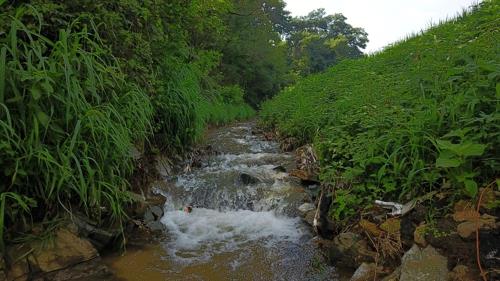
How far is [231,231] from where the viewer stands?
3.59 m

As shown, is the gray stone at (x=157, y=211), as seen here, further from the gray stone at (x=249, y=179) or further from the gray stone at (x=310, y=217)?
the gray stone at (x=310, y=217)

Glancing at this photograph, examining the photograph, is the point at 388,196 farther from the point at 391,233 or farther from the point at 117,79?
the point at 117,79

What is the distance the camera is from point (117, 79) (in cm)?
331

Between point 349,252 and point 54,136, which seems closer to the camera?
point 54,136

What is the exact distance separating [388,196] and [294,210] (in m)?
1.34

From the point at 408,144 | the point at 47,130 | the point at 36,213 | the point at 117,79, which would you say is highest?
the point at 117,79

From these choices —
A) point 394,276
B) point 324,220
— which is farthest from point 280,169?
point 394,276

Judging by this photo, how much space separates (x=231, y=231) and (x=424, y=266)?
192cm

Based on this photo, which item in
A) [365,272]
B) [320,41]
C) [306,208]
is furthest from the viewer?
[320,41]

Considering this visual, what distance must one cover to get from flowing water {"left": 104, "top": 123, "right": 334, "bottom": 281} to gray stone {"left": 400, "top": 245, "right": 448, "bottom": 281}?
655mm

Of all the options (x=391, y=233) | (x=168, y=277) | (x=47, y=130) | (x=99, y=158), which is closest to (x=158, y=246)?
(x=168, y=277)

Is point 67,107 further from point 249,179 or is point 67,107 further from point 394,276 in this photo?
point 249,179

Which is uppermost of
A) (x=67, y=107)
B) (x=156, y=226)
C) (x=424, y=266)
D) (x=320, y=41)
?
(x=320, y=41)

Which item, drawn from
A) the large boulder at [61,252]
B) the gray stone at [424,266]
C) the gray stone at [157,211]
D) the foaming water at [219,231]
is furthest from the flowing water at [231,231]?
the gray stone at [424,266]
